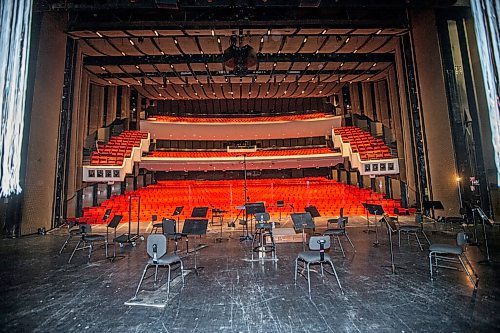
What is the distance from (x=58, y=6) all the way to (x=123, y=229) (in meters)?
8.02

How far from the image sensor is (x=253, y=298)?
3268 millimetres

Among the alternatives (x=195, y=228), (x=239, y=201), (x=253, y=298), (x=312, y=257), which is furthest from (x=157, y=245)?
(x=239, y=201)

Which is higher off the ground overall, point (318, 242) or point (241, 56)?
point (241, 56)

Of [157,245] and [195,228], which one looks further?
[195,228]

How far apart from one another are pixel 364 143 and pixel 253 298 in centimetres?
1658

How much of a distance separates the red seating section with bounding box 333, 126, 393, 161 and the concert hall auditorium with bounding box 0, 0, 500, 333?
0.16m

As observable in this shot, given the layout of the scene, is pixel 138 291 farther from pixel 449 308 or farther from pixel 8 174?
pixel 449 308

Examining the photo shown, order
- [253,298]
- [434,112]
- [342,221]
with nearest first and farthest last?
[253,298], [342,221], [434,112]

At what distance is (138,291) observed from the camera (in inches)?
141

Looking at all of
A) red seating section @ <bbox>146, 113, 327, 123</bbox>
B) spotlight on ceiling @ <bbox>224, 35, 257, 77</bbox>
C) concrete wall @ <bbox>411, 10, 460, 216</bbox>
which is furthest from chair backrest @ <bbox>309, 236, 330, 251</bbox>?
red seating section @ <bbox>146, 113, 327, 123</bbox>

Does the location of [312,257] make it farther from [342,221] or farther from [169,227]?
[169,227]

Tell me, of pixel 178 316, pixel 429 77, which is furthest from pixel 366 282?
pixel 429 77

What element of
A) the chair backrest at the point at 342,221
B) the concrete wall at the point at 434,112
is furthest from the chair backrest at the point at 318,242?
the concrete wall at the point at 434,112

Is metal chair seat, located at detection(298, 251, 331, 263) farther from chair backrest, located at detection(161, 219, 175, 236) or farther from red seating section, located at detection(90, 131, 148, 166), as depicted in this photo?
red seating section, located at detection(90, 131, 148, 166)
